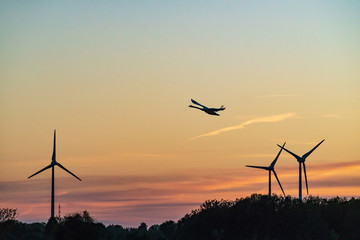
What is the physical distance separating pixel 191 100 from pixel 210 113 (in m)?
5.96

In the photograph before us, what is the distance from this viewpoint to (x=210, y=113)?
133m

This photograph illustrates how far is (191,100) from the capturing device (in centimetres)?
12838
